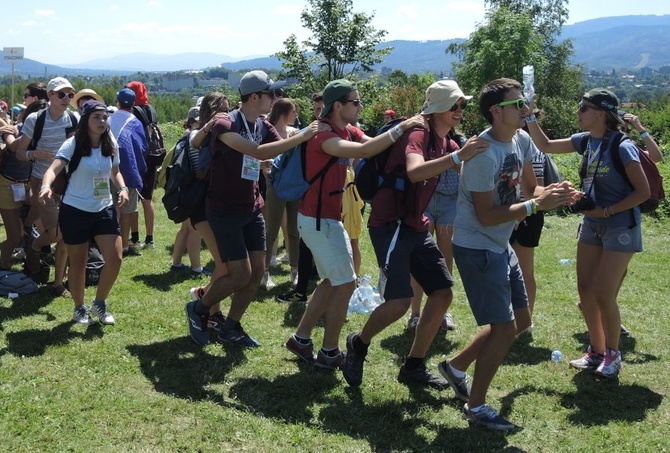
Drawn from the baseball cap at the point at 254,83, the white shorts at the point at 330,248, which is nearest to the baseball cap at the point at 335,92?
the baseball cap at the point at 254,83

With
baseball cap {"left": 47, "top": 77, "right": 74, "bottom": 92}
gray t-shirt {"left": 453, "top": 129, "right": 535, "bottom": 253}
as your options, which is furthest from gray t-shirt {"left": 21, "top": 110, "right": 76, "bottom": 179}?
gray t-shirt {"left": 453, "top": 129, "right": 535, "bottom": 253}

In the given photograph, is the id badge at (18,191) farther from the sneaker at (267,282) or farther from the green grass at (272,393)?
the sneaker at (267,282)

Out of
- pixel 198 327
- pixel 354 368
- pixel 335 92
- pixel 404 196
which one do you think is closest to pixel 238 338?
pixel 198 327

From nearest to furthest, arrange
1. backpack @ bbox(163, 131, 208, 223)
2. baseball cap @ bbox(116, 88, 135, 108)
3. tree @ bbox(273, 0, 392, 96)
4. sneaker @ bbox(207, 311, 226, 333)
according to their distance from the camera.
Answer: backpack @ bbox(163, 131, 208, 223)
sneaker @ bbox(207, 311, 226, 333)
baseball cap @ bbox(116, 88, 135, 108)
tree @ bbox(273, 0, 392, 96)

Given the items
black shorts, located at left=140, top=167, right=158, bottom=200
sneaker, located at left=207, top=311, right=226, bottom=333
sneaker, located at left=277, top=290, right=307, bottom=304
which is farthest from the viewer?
black shorts, located at left=140, top=167, right=158, bottom=200

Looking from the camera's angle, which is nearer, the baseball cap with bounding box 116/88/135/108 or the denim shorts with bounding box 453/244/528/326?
the denim shorts with bounding box 453/244/528/326

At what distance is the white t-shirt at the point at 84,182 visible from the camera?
5.55 meters

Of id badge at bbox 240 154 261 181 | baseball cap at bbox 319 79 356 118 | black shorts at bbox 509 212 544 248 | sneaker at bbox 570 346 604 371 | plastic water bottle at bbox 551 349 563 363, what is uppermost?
baseball cap at bbox 319 79 356 118

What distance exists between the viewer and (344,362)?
4781mm

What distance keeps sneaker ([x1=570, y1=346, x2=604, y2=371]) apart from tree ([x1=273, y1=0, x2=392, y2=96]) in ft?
101

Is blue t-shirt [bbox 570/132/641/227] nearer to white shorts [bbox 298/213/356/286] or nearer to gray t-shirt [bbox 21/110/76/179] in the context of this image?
white shorts [bbox 298/213/356/286]

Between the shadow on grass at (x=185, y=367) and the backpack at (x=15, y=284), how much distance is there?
1.97 m

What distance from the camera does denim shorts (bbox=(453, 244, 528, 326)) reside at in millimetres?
3947

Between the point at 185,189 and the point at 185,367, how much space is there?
147cm
